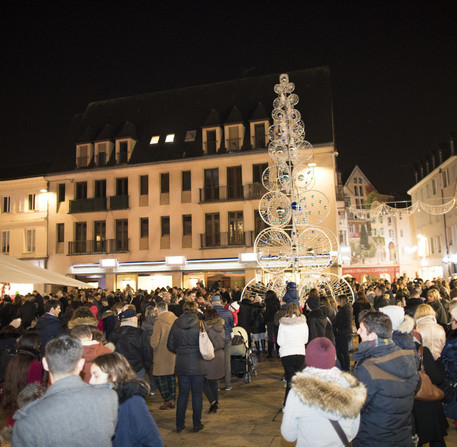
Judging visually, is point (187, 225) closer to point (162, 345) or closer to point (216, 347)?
point (162, 345)

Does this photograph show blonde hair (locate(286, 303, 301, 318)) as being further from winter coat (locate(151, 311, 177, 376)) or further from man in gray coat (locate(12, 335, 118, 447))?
man in gray coat (locate(12, 335, 118, 447))

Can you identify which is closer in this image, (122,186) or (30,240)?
(122,186)

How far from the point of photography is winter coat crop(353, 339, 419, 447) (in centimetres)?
388

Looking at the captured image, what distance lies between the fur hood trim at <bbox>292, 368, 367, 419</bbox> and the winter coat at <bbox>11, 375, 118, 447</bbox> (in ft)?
4.48

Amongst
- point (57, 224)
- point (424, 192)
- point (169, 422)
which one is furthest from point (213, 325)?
point (424, 192)

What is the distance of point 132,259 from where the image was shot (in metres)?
30.3

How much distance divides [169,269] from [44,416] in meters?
27.0

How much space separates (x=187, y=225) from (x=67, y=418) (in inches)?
1074

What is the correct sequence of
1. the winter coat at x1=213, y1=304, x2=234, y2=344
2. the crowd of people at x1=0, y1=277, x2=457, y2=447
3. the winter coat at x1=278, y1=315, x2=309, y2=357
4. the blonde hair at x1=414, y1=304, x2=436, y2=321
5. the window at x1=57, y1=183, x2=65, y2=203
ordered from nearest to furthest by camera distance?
the crowd of people at x1=0, y1=277, x2=457, y2=447 → the blonde hair at x1=414, y1=304, x2=436, y2=321 → the winter coat at x1=278, y1=315, x2=309, y2=357 → the winter coat at x1=213, y1=304, x2=234, y2=344 → the window at x1=57, y1=183, x2=65, y2=203

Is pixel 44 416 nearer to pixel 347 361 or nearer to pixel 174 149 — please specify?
pixel 347 361

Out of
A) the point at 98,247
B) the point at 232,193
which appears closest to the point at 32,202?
the point at 98,247

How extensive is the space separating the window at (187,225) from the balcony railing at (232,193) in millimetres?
1604

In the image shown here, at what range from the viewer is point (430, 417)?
5012 millimetres

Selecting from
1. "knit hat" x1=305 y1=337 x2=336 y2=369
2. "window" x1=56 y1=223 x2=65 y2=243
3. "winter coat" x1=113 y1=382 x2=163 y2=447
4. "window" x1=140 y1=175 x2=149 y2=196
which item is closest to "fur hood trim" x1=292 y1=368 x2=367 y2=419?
"knit hat" x1=305 y1=337 x2=336 y2=369
